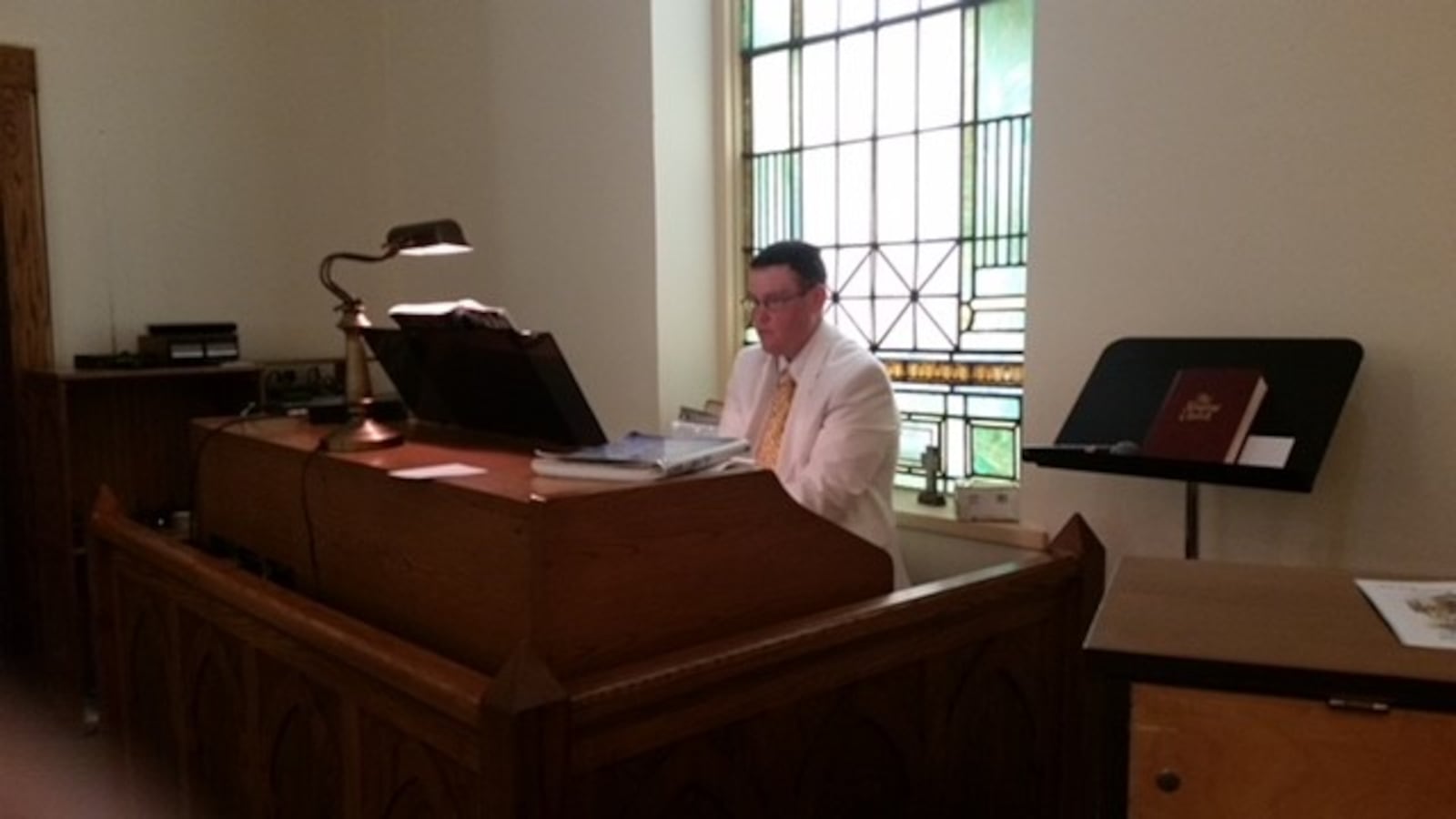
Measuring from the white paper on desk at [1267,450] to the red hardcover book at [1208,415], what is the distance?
14mm

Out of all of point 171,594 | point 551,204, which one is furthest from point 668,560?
point 551,204

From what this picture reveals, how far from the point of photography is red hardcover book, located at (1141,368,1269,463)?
1977 millimetres

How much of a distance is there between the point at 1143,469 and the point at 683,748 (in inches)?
38.7

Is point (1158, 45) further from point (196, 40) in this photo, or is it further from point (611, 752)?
point (196, 40)

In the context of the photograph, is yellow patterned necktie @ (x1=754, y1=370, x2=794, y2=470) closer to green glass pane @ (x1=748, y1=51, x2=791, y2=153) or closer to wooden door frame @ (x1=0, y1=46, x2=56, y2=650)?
green glass pane @ (x1=748, y1=51, x2=791, y2=153)

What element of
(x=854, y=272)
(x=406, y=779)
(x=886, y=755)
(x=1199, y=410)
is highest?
(x=854, y=272)

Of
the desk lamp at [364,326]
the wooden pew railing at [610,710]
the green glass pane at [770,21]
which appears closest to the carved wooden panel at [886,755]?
the wooden pew railing at [610,710]

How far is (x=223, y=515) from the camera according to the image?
7.94ft

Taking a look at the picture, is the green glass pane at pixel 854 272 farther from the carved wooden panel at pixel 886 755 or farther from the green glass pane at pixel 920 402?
the carved wooden panel at pixel 886 755

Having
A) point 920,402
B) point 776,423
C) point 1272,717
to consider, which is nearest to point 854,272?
point 920,402

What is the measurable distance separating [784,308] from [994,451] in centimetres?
77

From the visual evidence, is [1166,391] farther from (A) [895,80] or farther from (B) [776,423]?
(A) [895,80]

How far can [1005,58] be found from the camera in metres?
2.90

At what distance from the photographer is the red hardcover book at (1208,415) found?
1977 millimetres
